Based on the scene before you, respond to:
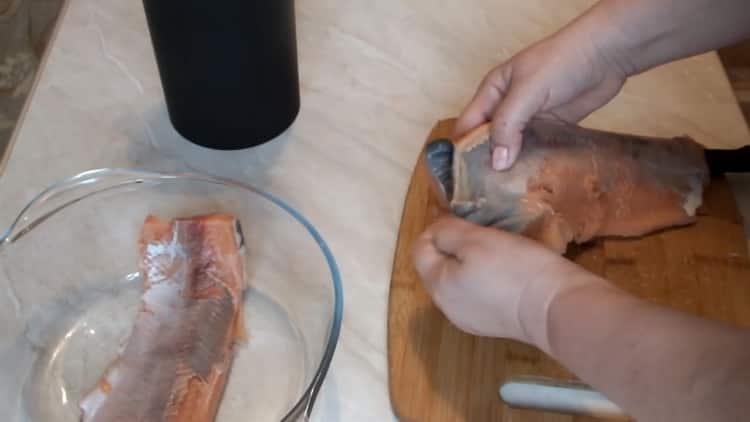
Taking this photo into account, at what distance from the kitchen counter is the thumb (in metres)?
0.15

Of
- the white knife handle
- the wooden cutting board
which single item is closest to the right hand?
the wooden cutting board

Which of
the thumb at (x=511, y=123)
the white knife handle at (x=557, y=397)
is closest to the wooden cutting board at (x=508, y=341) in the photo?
the white knife handle at (x=557, y=397)

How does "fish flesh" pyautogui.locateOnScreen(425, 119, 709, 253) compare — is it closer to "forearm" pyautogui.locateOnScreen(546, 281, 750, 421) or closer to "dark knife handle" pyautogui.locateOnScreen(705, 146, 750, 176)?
"dark knife handle" pyautogui.locateOnScreen(705, 146, 750, 176)

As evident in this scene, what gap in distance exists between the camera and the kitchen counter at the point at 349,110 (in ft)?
2.96

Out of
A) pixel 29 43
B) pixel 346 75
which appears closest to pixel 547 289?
pixel 346 75

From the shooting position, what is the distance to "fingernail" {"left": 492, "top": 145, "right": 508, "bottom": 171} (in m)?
0.80

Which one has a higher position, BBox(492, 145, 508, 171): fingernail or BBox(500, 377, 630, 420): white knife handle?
BBox(492, 145, 508, 171): fingernail

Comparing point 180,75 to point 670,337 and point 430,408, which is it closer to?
point 430,408

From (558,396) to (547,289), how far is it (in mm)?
152

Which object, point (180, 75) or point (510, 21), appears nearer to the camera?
point (180, 75)

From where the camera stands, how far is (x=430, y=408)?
0.75 m

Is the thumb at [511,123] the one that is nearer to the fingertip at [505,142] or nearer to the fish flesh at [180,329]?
the fingertip at [505,142]

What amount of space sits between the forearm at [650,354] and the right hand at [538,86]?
0.69 feet

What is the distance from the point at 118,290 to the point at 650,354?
53cm
